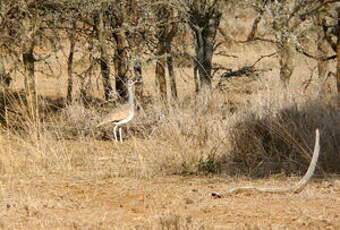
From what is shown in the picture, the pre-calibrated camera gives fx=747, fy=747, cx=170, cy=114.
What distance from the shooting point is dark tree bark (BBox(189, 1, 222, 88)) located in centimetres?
1415

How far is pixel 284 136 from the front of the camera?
948cm

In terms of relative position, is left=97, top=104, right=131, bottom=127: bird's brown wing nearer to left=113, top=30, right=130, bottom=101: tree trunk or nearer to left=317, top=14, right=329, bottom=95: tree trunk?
left=113, top=30, right=130, bottom=101: tree trunk

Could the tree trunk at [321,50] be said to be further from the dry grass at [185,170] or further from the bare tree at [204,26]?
the dry grass at [185,170]

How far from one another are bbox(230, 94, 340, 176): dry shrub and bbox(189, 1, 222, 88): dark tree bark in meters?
3.76

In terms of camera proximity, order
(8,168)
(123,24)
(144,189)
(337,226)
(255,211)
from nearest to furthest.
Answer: (337,226), (255,211), (144,189), (8,168), (123,24)

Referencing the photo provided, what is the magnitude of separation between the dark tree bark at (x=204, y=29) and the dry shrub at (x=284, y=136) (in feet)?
12.3

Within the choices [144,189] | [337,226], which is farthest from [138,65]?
[337,226]

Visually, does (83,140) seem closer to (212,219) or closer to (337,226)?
(212,219)

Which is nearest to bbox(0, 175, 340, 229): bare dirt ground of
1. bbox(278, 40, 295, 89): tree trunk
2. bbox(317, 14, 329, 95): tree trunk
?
bbox(278, 40, 295, 89): tree trunk

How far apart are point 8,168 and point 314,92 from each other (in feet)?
14.7

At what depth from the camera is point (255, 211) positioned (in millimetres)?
6832

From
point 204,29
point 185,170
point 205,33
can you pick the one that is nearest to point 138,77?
point 204,29

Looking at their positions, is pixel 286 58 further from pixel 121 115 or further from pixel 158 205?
pixel 158 205

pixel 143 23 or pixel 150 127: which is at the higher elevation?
pixel 143 23
